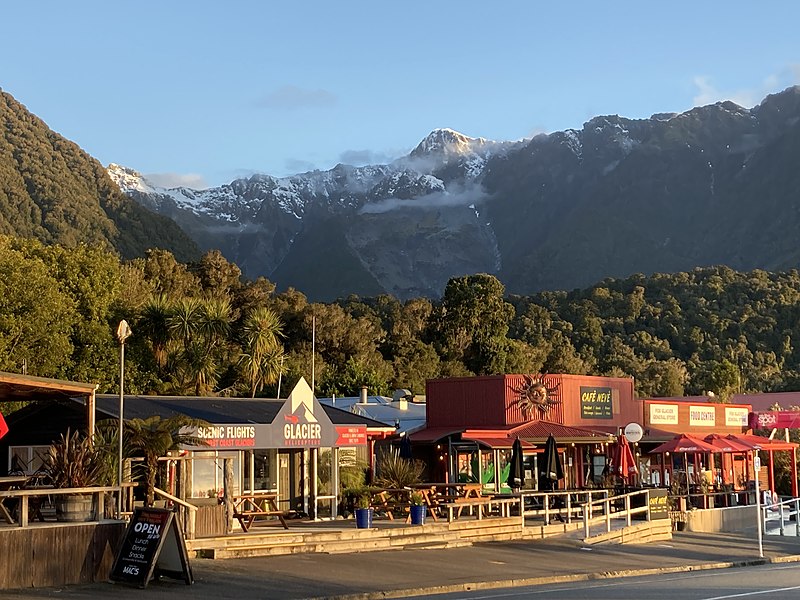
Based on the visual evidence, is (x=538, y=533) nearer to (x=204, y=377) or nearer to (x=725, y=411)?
(x=204, y=377)

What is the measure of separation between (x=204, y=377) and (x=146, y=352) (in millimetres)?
3541

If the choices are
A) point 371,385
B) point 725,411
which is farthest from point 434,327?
point 725,411

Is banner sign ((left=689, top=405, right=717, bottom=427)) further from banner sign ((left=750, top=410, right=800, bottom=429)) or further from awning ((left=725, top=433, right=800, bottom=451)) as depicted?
banner sign ((left=750, top=410, right=800, bottom=429))

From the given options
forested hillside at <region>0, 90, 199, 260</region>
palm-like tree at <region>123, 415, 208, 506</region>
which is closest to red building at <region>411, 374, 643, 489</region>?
palm-like tree at <region>123, 415, 208, 506</region>

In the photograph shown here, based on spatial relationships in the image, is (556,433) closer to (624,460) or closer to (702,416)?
(624,460)

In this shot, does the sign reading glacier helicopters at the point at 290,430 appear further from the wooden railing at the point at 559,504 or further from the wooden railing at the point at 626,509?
the wooden railing at the point at 626,509

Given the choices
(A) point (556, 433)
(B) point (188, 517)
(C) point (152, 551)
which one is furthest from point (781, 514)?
(C) point (152, 551)

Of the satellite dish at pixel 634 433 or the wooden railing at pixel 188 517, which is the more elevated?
the satellite dish at pixel 634 433

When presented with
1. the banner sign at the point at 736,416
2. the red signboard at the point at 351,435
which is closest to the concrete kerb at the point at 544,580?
the red signboard at the point at 351,435

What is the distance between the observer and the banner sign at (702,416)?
4944cm

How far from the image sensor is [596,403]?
44.1 metres

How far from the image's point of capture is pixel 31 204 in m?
98.9

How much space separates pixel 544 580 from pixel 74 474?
8.89m

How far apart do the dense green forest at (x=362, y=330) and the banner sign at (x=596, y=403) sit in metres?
Result: 13.1
